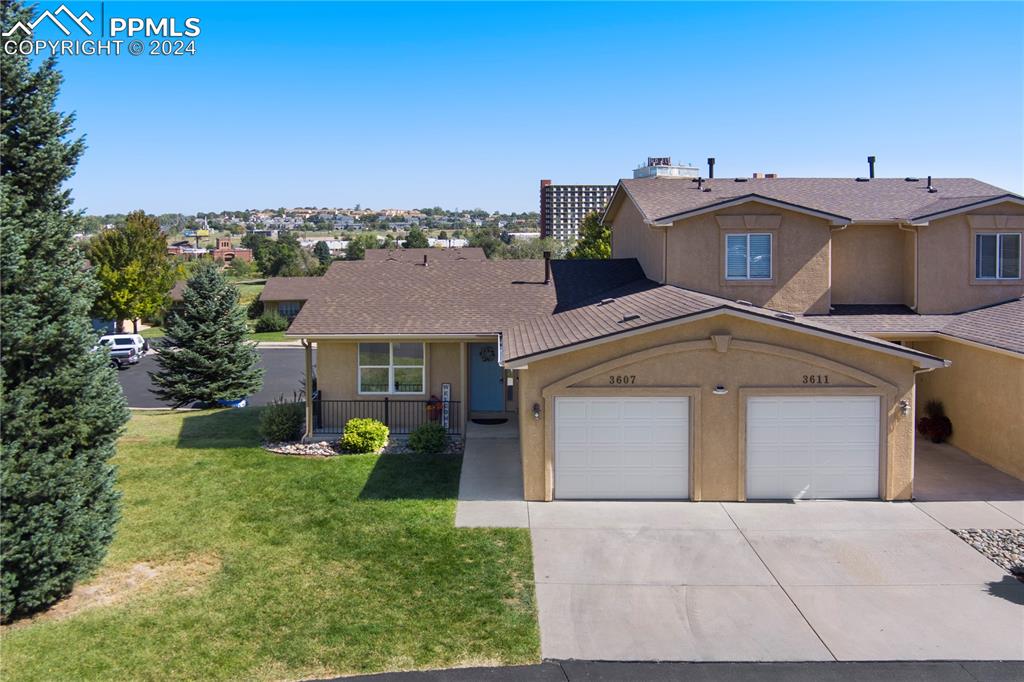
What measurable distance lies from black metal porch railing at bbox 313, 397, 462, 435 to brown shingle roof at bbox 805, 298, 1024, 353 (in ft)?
29.3

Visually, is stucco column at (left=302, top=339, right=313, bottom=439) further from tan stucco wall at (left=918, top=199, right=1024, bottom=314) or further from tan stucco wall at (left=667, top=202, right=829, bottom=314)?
tan stucco wall at (left=918, top=199, right=1024, bottom=314)

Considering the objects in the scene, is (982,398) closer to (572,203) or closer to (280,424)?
(280,424)

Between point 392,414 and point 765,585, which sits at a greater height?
point 392,414

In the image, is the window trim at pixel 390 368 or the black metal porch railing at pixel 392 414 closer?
the black metal porch railing at pixel 392 414

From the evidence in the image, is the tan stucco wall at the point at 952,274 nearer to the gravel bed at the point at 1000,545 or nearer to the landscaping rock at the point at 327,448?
the gravel bed at the point at 1000,545

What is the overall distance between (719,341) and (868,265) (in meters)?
8.09

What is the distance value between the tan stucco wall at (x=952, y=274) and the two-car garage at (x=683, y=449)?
6.65m

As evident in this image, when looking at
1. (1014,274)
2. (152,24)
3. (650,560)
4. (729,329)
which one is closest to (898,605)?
(650,560)

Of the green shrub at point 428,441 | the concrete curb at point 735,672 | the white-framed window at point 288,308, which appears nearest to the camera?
the concrete curb at point 735,672

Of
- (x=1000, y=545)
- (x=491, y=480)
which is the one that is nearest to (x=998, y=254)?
(x=1000, y=545)

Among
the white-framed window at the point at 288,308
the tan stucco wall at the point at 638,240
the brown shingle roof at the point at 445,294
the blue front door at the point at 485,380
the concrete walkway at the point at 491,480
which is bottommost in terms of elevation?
the concrete walkway at the point at 491,480

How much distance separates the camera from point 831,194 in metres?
22.2

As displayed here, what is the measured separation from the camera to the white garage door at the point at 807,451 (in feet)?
49.6

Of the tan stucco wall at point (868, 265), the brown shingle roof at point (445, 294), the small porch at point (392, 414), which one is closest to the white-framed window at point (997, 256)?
the tan stucco wall at point (868, 265)
